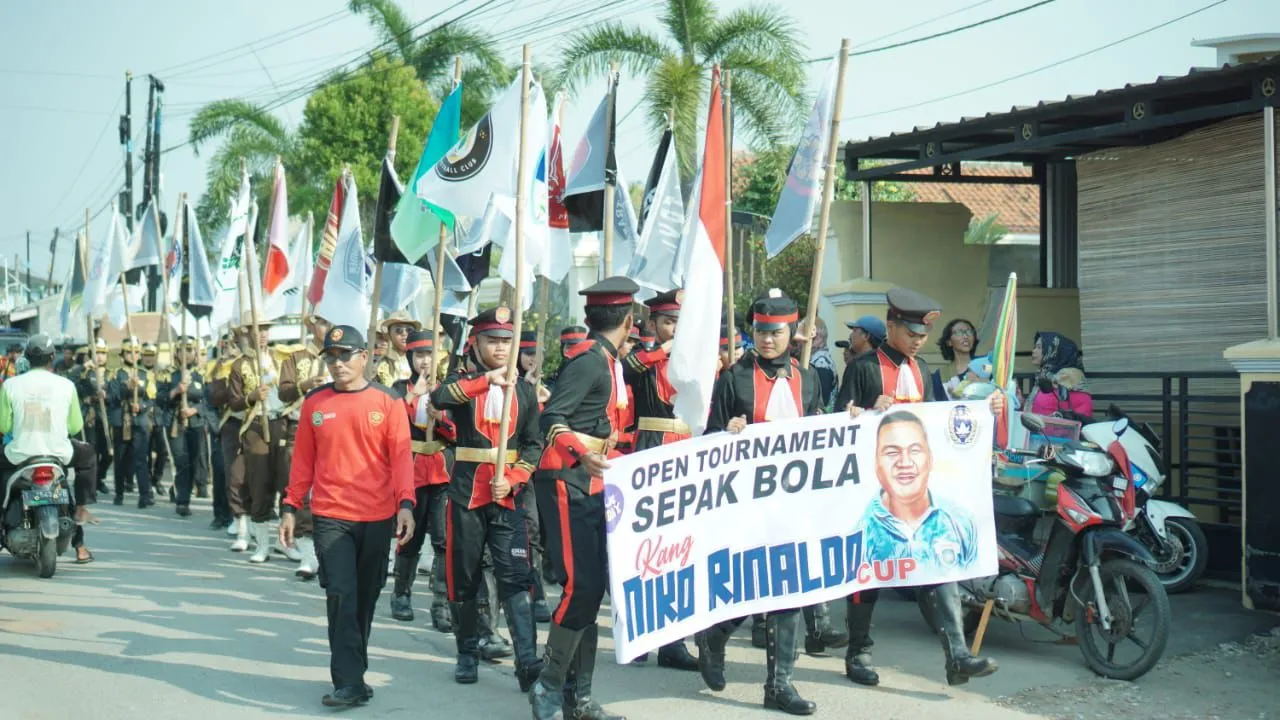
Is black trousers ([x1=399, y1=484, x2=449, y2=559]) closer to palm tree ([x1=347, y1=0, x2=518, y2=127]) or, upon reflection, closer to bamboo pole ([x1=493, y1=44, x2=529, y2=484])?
bamboo pole ([x1=493, y1=44, x2=529, y2=484])

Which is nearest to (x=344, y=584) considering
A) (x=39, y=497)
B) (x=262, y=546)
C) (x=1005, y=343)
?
(x=1005, y=343)

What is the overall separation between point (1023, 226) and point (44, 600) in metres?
38.1

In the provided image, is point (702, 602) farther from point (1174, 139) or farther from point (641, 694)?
point (1174, 139)

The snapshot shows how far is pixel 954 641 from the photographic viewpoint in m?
7.14

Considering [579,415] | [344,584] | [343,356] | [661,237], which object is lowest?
[344,584]

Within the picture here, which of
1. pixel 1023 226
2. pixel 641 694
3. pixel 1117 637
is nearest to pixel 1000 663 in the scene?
pixel 1117 637

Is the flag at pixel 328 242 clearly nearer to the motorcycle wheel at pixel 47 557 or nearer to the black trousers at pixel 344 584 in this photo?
the motorcycle wheel at pixel 47 557

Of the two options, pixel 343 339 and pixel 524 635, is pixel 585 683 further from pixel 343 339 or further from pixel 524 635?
pixel 343 339

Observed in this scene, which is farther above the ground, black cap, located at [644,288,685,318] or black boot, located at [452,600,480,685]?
black cap, located at [644,288,685,318]

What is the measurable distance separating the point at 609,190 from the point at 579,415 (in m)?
3.27

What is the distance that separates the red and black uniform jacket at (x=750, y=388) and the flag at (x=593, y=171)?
2.89 metres

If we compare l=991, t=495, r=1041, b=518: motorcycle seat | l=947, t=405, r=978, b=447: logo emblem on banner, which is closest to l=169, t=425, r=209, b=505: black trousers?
l=991, t=495, r=1041, b=518: motorcycle seat

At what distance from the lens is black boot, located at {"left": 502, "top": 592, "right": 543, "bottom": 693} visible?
23.8 feet

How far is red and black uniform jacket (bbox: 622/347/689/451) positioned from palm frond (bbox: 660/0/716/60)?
15.3 m
